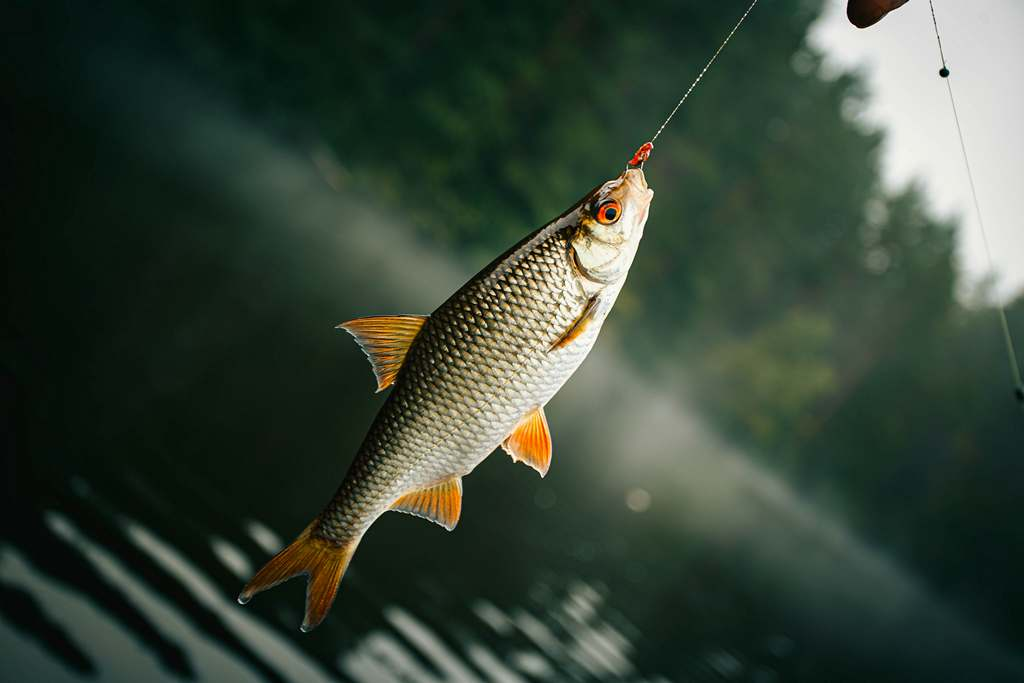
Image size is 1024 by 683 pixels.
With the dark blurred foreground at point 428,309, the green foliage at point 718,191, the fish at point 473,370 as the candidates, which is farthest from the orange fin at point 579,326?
the green foliage at point 718,191

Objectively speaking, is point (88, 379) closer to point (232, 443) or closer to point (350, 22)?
point (232, 443)

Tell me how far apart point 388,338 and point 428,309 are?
2080 centimetres

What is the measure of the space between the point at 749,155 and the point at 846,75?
10.6m

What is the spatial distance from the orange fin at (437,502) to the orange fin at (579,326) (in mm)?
685

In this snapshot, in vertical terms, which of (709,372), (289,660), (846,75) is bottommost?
(289,660)

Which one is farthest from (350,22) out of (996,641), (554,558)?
(996,641)

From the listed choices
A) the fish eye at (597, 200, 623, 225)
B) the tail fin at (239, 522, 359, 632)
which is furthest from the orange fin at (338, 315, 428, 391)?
the fish eye at (597, 200, 623, 225)

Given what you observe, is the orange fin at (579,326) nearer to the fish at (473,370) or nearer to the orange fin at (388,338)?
the fish at (473,370)

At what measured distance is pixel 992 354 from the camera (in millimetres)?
48688

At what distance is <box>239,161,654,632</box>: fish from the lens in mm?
2863

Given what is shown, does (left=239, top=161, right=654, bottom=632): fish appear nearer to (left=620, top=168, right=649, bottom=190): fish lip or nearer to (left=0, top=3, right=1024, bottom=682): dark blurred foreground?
(left=620, top=168, right=649, bottom=190): fish lip

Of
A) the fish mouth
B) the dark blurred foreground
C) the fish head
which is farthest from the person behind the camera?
the dark blurred foreground

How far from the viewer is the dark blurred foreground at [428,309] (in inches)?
279

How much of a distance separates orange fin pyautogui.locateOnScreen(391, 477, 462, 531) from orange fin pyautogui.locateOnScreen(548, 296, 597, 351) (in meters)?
0.69
